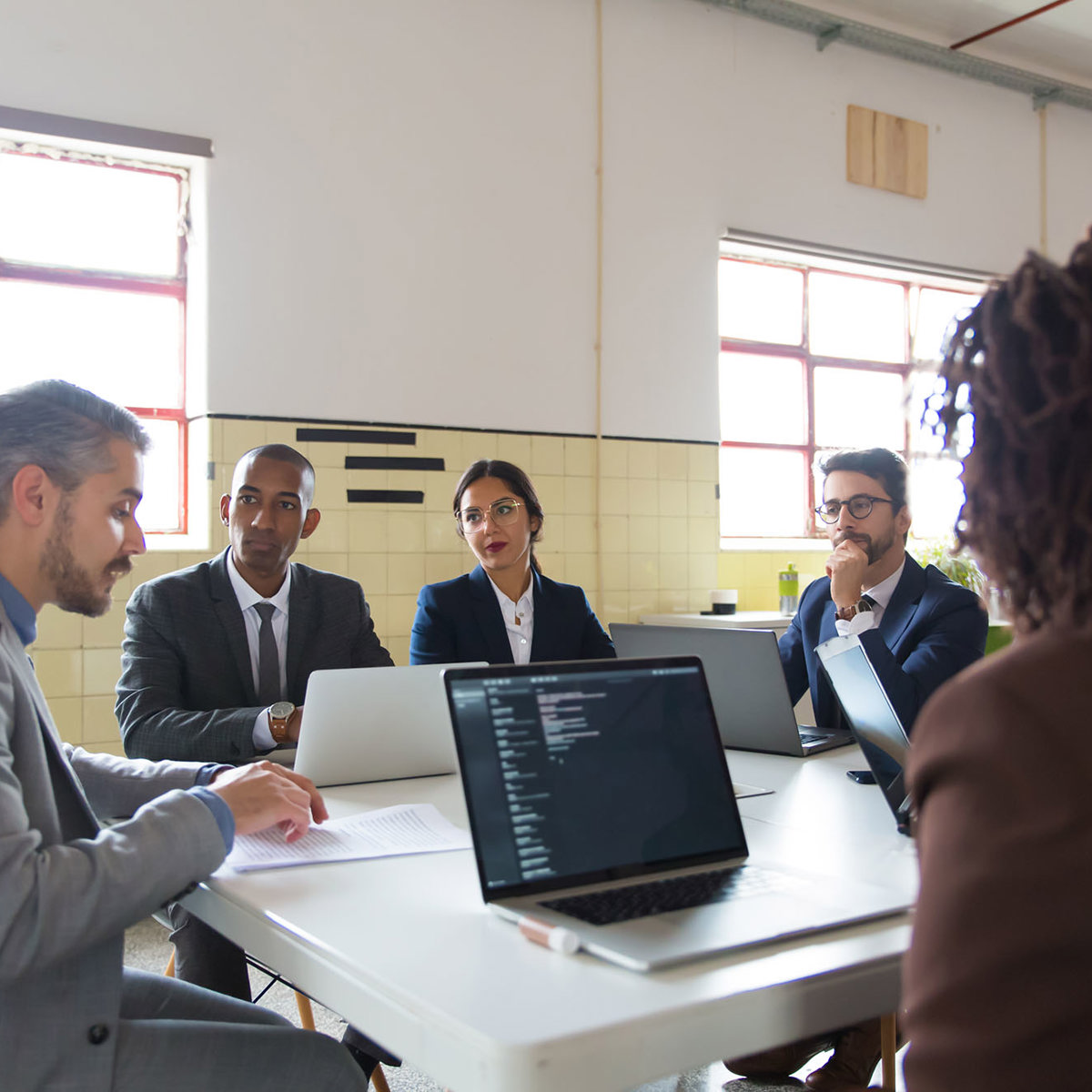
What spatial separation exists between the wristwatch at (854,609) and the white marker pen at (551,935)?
1643 mm

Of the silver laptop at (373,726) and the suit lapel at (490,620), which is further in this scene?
the suit lapel at (490,620)

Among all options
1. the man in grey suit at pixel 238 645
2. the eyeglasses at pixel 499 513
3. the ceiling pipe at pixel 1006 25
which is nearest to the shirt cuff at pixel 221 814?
the man in grey suit at pixel 238 645

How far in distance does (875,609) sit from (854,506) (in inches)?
11.0

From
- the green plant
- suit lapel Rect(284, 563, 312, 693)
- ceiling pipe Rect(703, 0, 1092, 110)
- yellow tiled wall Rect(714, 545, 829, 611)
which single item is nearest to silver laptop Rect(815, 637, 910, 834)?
suit lapel Rect(284, 563, 312, 693)

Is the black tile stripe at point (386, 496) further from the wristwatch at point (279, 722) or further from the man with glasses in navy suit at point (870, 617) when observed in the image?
the wristwatch at point (279, 722)

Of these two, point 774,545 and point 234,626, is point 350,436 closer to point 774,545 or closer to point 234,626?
point 234,626

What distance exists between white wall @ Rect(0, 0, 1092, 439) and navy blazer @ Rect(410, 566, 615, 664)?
1.26m

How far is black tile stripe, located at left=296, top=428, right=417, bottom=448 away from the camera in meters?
3.94

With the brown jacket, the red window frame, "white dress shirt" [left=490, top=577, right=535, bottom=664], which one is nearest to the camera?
the brown jacket

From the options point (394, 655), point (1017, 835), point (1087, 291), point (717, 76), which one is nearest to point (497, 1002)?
point (1017, 835)

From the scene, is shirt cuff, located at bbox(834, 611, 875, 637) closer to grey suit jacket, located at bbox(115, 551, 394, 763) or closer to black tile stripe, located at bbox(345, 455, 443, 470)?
grey suit jacket, located at bbox(115, 551, 394, 763)

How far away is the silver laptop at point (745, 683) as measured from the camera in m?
2.05

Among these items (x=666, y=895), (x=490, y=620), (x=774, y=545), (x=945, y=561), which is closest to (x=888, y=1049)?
(x=666, y=895)

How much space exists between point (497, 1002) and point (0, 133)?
3616 millimetres
